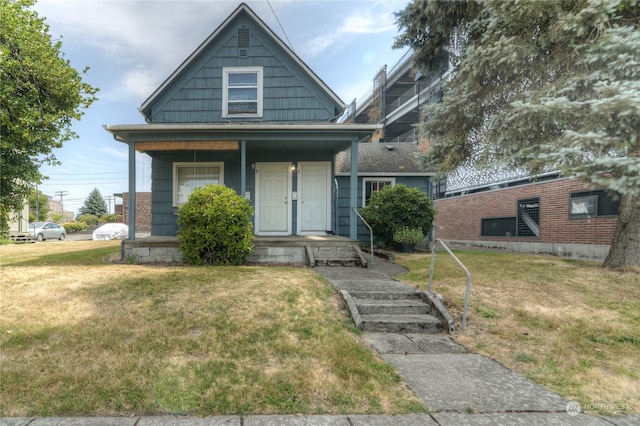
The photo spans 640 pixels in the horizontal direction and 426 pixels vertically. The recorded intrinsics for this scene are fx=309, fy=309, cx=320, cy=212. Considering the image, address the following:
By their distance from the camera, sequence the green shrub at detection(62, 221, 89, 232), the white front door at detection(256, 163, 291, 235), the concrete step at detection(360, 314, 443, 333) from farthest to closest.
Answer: the green shrub at detection(62, 221, 89, 232), the white front door at detection(256, 163, 291, 235), the concrete step at detection(360, 314, 443, 333)

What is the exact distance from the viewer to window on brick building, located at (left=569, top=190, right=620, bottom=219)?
9258 mm

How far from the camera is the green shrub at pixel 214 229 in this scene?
7086 millimetres

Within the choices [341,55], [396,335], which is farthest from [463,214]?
[396,335]

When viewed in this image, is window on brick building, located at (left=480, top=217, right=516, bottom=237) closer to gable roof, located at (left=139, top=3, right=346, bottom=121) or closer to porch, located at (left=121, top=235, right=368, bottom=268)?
porch, located at (left=121, top=235, right=368, bottom=268)

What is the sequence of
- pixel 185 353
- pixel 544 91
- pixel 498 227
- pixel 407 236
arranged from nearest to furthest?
pixel 185 353
pixel 544 91
pixel 407 236
pixel 498 227

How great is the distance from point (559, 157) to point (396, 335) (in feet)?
12.3

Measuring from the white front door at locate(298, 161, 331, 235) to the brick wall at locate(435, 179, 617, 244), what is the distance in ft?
25.6

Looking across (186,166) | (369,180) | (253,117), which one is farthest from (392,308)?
(186,166)

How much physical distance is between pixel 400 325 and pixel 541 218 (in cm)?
1047

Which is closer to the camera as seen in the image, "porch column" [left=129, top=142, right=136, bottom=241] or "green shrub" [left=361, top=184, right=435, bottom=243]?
"porch column" [left=129, top=142, right=136, bottom=241]

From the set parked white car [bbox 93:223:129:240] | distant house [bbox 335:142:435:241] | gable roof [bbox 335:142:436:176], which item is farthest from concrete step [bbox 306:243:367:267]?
parked white car [bbox 93:223:129:240]

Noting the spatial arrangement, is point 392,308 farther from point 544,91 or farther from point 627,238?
point 627,238

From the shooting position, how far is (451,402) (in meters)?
Answer: 2.63

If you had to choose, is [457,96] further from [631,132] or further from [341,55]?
[341,55]
